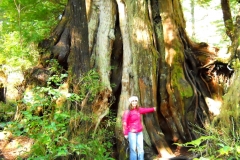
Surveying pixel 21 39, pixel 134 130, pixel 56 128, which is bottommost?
pixel 134 130

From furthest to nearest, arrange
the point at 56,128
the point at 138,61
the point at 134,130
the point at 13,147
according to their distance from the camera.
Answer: the point at 138,61 < the point at 13,147 < the point at 134,130 < the point at 56,128

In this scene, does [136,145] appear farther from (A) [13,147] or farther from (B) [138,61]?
(A) [13,147]

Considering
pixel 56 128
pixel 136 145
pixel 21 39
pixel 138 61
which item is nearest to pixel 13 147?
pixel 21 39

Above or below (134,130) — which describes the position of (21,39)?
above

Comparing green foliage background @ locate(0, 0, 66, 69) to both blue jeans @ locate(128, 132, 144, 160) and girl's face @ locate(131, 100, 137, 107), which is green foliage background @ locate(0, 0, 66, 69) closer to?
girl's face @ locate(131, 100, 137, 107)

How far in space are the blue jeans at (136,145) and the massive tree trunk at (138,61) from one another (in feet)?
2.44

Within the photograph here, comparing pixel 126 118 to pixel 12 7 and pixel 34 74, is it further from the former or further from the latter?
pixel 12 7

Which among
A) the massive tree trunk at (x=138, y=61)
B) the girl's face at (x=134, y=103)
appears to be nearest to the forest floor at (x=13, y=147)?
the massive tree trunk at (x=138, y=61)

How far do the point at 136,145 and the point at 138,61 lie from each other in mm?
2085

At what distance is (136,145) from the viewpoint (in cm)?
515

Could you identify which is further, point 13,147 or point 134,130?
point 13,147

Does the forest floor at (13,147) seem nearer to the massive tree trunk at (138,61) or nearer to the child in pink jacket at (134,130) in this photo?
the massive tree trunk at (138,61)

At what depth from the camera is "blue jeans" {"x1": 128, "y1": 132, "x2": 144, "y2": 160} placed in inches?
201

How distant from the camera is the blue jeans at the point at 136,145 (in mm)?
5105
